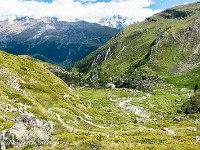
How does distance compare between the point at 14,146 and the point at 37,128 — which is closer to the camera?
the point at 14,146

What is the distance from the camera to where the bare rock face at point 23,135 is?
1853 cm

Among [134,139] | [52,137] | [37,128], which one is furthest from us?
Answer: [134,139]

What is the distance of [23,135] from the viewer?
63.6 ft

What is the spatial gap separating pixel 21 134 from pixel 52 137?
4.83m

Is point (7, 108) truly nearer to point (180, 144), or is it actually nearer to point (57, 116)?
point (57, 116)

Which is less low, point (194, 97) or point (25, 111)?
point (25, 111)

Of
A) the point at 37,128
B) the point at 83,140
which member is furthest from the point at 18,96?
the point at 83,140

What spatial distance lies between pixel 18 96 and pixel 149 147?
34806 mm

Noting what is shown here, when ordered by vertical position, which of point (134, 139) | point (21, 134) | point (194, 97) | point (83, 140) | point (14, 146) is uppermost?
point (21, 134)

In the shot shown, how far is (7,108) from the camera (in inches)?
1132

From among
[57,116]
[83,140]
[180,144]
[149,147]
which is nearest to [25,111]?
[57,116]

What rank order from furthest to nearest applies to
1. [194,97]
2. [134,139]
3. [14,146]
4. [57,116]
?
[194,97] < [57,116] < [134,139] < [14,146]

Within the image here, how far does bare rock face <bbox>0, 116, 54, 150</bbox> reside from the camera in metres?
18.5

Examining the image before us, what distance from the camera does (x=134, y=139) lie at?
26.1 metres
